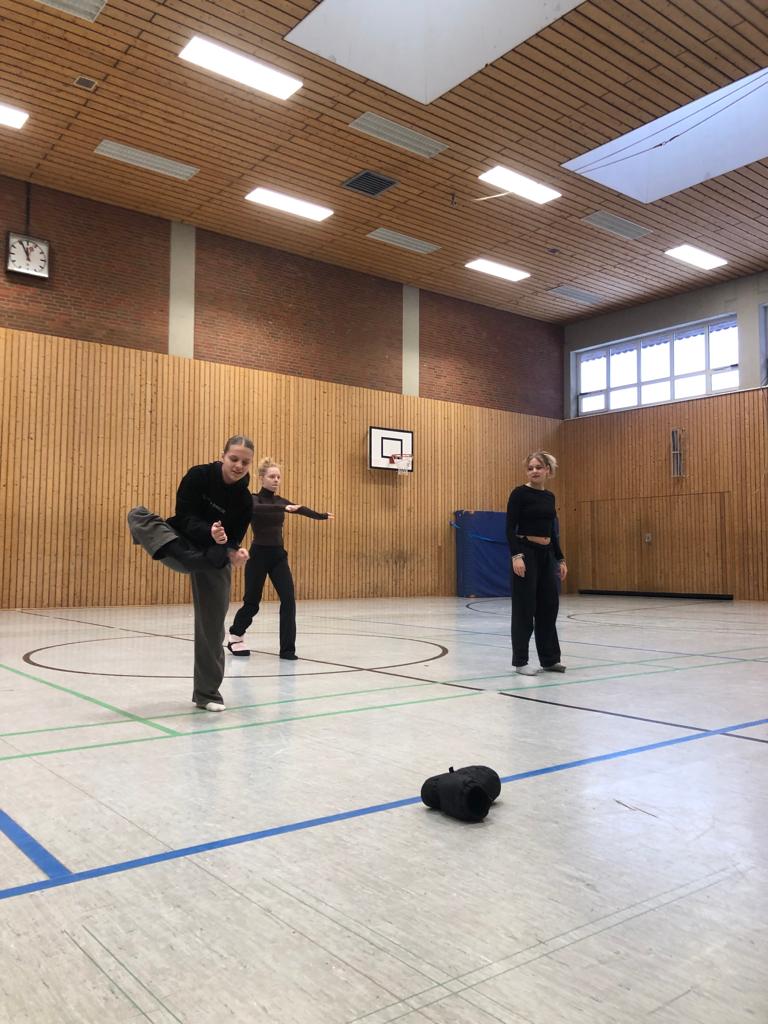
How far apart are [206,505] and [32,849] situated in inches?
99.2

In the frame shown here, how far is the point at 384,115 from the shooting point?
11273 mm

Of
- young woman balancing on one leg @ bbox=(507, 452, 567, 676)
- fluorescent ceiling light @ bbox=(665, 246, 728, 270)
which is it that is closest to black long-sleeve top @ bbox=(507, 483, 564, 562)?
young woman balancing on one leg @ bbox=(507, 452, 567, 676)

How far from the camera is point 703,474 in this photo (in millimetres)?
18406

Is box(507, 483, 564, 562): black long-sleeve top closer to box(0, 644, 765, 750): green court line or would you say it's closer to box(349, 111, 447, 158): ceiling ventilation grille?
box(0, 644, 765, 750): green court line

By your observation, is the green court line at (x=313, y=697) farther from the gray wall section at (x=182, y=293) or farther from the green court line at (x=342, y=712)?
the gray wall section at (x=182, y=293)

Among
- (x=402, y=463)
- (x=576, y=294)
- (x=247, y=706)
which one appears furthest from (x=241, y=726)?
(x=576, y=294)

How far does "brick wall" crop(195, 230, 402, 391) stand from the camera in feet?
49.8

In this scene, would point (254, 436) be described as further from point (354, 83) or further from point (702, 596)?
point (702, 596)

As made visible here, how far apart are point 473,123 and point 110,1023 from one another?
12.2 metres

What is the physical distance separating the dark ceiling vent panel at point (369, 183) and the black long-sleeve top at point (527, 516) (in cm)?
854

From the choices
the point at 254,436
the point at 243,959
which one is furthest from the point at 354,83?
the point at 243,959

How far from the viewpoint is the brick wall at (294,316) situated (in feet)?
49.8

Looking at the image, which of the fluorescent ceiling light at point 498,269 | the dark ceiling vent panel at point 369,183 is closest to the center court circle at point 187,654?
the dark ceiling vent panel at point 369,183

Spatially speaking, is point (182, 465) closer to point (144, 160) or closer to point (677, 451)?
point (144, 160)
